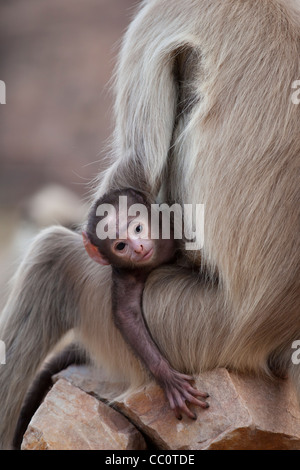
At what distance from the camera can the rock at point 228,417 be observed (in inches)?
101

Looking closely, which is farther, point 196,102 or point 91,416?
point 91,416

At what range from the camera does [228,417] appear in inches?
101

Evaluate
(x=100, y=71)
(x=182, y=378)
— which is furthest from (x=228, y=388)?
(x=100, y=71)

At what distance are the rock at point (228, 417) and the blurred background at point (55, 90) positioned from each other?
21.2 feet

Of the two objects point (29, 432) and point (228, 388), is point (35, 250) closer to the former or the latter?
point (29, 432)

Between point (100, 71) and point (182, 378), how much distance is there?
7270 millimetres

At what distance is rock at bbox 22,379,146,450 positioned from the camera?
270cm

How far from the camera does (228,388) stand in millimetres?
2596
